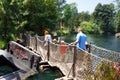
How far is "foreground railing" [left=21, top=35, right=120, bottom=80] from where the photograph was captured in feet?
19.8

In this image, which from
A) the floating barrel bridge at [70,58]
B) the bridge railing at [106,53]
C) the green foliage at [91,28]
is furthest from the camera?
the green foliage at [91,28]

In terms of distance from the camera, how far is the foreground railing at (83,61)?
237 inches

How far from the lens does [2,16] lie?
21.3 metres

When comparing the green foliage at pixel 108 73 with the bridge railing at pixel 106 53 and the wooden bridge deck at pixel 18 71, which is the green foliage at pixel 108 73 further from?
the wooden bridge deck at pixel 18 71

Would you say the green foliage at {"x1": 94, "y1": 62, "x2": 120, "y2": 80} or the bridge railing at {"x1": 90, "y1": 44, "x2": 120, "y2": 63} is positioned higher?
the green foliage at {"x1": 94, "y1": 62, "x2": 120, "y2": 80}

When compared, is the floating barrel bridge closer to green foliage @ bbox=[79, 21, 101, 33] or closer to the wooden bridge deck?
the wooden bridge deck

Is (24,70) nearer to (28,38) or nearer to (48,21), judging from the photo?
(28,38)

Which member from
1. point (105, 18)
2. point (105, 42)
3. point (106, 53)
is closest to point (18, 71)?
point (106, 53)

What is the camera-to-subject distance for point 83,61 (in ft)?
29.6

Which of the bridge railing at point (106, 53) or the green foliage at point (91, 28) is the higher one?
the bridge railing at point (106, 53)

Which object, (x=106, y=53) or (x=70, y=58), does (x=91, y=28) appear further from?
(x=70, y=58)

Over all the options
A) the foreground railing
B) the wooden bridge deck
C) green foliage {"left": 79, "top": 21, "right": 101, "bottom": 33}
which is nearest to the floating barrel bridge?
the foreground railing

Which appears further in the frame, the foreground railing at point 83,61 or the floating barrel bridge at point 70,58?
the floating barrel bridge at point 70,58

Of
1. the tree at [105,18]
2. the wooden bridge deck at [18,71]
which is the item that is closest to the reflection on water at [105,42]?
the wooden bridge deck at [18,71]
